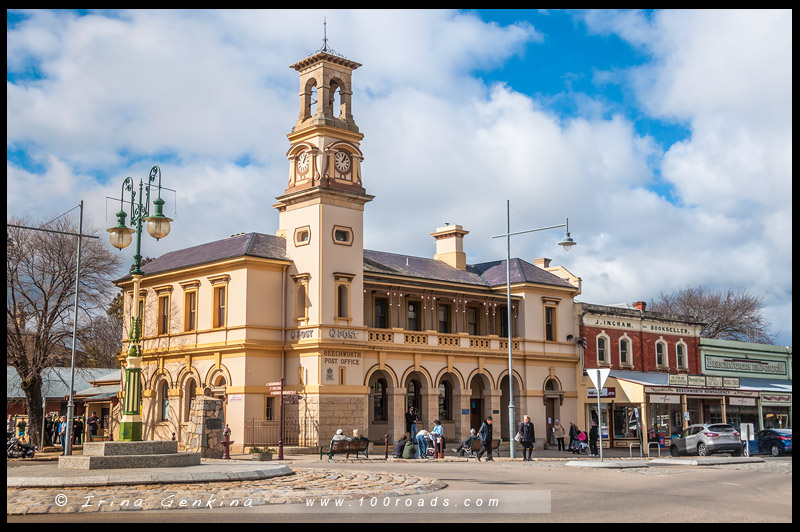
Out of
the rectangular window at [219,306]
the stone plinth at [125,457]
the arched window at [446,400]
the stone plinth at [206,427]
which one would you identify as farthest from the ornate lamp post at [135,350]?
the arched window at [446,400]

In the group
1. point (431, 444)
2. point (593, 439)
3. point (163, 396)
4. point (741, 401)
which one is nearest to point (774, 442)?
point (593, 439)

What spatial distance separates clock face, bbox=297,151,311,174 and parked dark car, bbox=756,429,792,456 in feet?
75.2

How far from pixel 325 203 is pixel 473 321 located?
37.8 ft

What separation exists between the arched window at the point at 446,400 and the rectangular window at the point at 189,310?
11953mm

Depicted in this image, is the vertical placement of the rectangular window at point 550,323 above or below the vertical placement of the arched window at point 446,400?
above

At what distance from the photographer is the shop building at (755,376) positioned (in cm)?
4897

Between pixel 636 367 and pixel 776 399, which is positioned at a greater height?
pixel 636 367

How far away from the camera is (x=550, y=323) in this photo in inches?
1876

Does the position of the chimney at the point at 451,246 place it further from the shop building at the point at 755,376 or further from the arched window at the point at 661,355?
the shop building at the point at 755,376

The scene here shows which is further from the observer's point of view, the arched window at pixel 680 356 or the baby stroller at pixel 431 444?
the arched window at pixel 680 356

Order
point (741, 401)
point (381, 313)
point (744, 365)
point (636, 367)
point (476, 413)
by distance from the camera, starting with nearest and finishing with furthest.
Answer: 1. point (381, 313)
2. point (476, 413)
3. point (741, 401)
4. point (636, 367)
5. point (744, 365)

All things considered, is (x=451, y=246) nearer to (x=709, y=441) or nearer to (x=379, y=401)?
(x=379, y=401)

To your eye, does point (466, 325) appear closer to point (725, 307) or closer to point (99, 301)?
point (99, 301)
